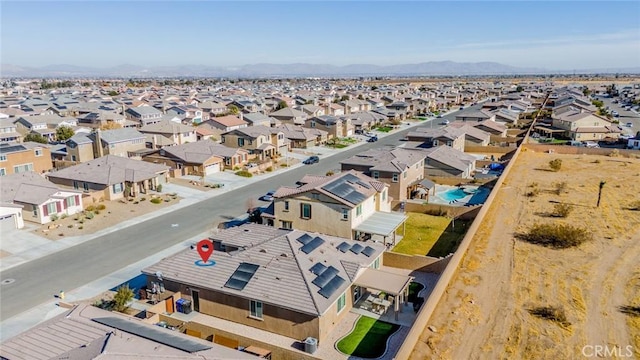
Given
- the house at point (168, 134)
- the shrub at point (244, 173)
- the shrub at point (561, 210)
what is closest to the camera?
the shrub at point (561, 210)

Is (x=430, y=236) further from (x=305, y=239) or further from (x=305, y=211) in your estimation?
(x=305, y=239)

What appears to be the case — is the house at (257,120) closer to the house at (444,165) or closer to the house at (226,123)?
the house at (226,123)

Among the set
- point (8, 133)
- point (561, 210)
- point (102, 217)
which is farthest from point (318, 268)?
point (8, 133)

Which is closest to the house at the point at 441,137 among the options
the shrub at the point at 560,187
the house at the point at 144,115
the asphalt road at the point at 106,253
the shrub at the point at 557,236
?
the shrub at the point at 560,187

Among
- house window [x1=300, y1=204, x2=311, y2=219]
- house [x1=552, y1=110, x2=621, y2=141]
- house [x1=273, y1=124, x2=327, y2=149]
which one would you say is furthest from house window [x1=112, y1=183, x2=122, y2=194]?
house [x1=552, y1=110, x2=621, y2=141]

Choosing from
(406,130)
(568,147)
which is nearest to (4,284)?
(568,147)

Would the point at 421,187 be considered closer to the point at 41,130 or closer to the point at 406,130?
the point at 406,130

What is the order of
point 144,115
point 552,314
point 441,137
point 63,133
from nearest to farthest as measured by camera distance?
point 552,314
point 441,137
point 63,133
point 144,115
